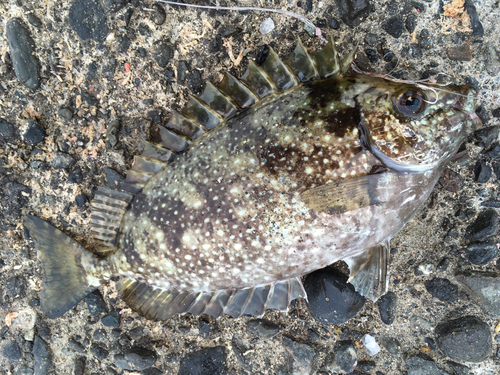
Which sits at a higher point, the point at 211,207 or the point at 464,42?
the point at 211,207

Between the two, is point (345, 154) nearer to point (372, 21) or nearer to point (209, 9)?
point (372, 21)

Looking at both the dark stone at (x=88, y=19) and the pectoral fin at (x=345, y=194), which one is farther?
the dark stone at (x=88, y=19)

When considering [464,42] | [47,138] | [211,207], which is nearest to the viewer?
[211,207]

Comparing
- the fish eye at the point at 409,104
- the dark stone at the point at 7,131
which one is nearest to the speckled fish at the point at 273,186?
the fish eye at the point at 409,104

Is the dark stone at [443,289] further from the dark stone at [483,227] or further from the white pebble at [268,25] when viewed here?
the white pebble at [268,25]

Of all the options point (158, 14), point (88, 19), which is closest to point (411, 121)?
point (158, 14)

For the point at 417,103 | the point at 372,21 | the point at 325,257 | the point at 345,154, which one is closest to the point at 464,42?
the point at 372,21

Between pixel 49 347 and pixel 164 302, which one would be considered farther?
→ pixel 49 347
